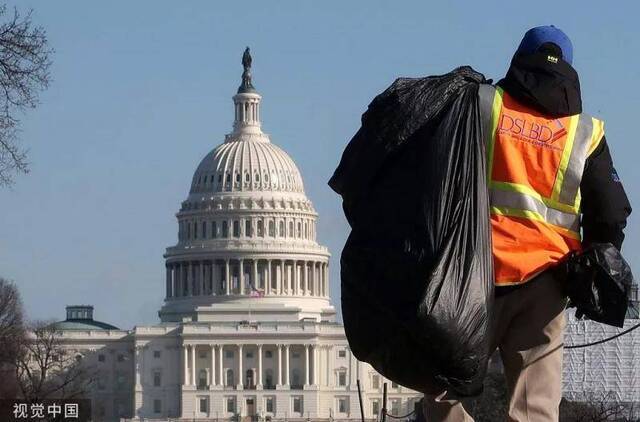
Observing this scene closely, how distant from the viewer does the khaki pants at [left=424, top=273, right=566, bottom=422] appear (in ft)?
30.8

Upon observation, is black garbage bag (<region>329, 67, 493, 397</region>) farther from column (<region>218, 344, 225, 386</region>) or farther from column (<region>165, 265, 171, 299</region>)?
column (<region>165, 265, 171, 299</region>)

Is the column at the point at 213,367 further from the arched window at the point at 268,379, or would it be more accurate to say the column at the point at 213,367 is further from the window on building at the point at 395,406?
the window on building at the point at 395,406

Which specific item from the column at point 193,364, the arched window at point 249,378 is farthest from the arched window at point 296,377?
the column at point 193,364

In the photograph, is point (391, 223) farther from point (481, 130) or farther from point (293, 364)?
point (293, 364)

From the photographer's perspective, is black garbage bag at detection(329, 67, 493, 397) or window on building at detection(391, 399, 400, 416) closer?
black garbage bag at detection(329, 67, 493, 397)

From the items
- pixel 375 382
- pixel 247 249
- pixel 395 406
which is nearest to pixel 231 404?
pixel 395 406

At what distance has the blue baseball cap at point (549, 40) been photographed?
9.59m

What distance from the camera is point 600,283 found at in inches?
373

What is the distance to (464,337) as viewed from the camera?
29.7 feet

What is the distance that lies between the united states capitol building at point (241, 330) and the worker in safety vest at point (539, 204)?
163 metres

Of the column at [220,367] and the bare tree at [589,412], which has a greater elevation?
the column at [220,367]

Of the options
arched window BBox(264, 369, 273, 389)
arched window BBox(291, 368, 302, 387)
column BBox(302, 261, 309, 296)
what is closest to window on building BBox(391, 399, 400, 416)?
arched window BBox(291, 368, 302, 387)

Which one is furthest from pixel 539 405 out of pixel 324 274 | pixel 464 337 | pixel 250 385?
pixel 324 274

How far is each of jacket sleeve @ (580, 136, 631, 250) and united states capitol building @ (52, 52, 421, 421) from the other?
163234mm
